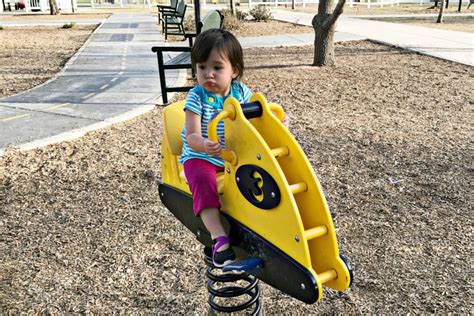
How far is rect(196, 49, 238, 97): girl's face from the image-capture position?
5.69ft

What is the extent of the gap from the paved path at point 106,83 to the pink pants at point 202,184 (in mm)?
3146

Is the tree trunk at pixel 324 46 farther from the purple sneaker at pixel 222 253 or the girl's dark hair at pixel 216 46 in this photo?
the purple sneaker at pixel 222 253

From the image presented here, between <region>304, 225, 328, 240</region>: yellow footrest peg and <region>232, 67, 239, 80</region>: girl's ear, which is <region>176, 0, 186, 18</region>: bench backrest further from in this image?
<region>304, 225, 328, 240</region>: yellow footrest peg

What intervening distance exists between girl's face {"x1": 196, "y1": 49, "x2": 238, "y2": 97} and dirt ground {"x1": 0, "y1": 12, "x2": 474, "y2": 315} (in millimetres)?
1149

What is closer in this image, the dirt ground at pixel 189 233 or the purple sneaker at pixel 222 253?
the purple sneaker at pixel 222 253

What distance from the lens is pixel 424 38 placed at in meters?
11.5

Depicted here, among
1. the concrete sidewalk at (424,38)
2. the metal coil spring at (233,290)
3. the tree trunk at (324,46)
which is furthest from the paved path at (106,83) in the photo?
the metal coil spring at (233,290)

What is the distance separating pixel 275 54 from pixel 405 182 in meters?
6.37

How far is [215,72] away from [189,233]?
58.3 inches

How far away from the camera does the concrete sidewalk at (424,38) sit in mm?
9211

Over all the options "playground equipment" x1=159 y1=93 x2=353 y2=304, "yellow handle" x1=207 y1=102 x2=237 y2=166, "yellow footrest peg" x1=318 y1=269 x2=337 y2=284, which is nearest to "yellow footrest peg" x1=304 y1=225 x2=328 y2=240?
"playground equipment" x1=159 y1=93 x2=353 y2=304

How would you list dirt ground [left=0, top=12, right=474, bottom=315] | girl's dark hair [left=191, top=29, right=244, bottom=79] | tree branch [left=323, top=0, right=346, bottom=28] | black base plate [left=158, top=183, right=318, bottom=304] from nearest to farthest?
black base plate [left=158, top=183, right=318, bottom=304] < girl's dark hair [left=191, top=29, right=244, bottom=79] < dirt ground [left=0, top=12, right=474, bottom=315] < tree branch [left=323, top=0, right=346, bottom=28]

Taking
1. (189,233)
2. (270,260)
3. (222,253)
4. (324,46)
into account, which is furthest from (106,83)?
(270,260)

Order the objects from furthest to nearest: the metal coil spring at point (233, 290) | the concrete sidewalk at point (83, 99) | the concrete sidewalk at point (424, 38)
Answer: the concrete sidewalk at point (424, 38), the concrete sidewalk at point (83, 99), the metal coil spring at point (233, 290)
